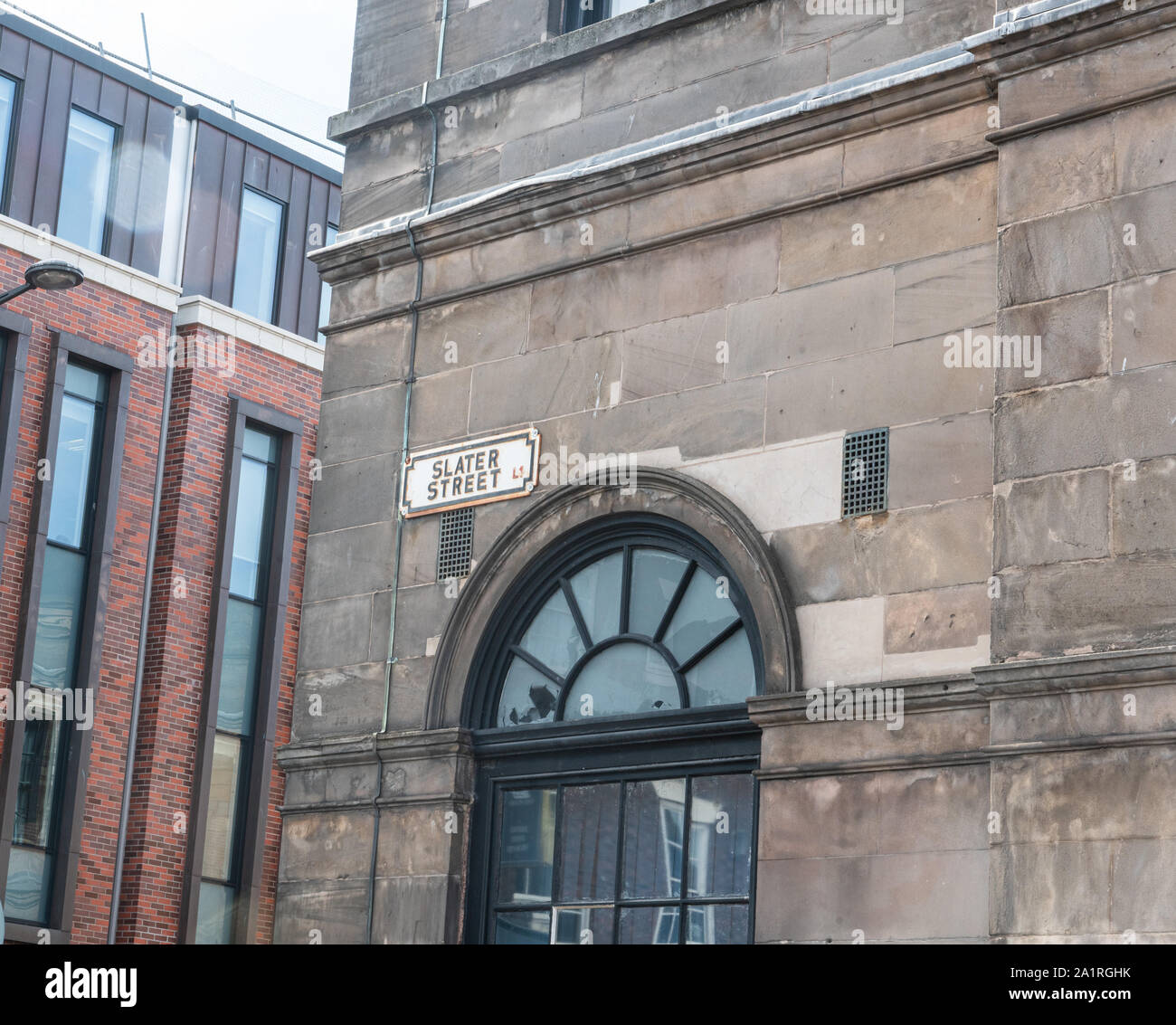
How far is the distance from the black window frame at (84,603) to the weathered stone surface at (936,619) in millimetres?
19383

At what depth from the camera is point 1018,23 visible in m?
10.1

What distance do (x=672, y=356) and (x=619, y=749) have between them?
98.5 inches

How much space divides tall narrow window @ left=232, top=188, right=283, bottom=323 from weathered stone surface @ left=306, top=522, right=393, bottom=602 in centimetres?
1975

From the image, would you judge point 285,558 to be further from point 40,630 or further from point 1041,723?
point 1041,723

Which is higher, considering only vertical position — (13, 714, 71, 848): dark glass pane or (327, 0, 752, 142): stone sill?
(327, 0, 752, 142): stone sill

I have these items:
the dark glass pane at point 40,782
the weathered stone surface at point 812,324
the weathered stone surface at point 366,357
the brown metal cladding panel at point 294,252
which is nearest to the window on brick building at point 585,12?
the weathered stone surface at point 366,357

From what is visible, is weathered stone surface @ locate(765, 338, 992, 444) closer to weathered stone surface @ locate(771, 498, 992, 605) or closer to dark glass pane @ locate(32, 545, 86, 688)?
weathered stone surface @ locate(771, 498, 992, 605)

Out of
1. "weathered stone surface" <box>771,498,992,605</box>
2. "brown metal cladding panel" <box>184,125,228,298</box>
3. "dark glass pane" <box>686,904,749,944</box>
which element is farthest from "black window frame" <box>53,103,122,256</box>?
"dark glass pane" <box>686,904,749,944</box>

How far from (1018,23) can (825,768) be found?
4.21m

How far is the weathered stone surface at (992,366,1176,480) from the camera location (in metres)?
9.23

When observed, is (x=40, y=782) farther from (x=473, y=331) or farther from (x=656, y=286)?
(x=656, y=286)

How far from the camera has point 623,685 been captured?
11.7 meters

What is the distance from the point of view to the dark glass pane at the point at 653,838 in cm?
1109

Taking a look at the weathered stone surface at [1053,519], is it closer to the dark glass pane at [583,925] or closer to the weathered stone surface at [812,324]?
the weathered stone surface at [812,324]
